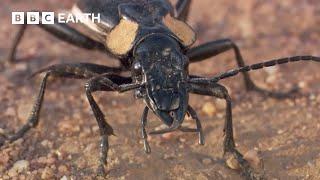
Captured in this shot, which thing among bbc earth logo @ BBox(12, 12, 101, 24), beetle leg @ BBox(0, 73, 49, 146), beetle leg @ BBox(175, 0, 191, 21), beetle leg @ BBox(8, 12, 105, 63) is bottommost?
beetle leg @ BBox(0, 73, 49, 146)

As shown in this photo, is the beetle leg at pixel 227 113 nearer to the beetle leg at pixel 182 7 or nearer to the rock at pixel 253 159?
the rock at pixel 253 159

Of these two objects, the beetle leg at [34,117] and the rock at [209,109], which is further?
the rock at [209,109]

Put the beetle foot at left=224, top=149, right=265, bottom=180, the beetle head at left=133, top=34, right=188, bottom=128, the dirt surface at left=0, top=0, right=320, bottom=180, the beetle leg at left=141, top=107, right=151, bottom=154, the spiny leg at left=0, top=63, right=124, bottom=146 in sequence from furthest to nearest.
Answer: the spiny leg at left=0, top=63, right=124, bottom=146 → the dirt surface at left=0, top=0, right=320, bottom=180 → the beetle foot at left=224, top=149, right=265, bottom=180 → the beetle leg at left=141, top=107, right=151, bottom=154 → the beetle head at left=133, top=34, right=188, bottom=128

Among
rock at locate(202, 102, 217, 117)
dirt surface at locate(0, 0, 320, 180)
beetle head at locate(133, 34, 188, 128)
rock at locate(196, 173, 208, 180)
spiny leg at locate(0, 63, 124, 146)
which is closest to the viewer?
beetle head at locate(133, 34, 188, 128)

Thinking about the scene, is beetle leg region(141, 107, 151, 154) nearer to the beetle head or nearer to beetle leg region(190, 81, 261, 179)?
the beetle head

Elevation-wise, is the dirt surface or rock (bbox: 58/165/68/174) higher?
the dirt surface

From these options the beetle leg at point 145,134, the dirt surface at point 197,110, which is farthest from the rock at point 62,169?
the beetle leg at point 145,134

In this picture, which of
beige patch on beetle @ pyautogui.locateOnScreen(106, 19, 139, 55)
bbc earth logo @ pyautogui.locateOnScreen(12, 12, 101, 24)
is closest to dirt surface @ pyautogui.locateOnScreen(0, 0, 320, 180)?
bbc earth logo @ pyautogui.locateOnScreen(12, 12, 101, 24)

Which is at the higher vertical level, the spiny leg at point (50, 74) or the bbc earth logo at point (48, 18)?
the bbc earth logo at point (48, 18)
